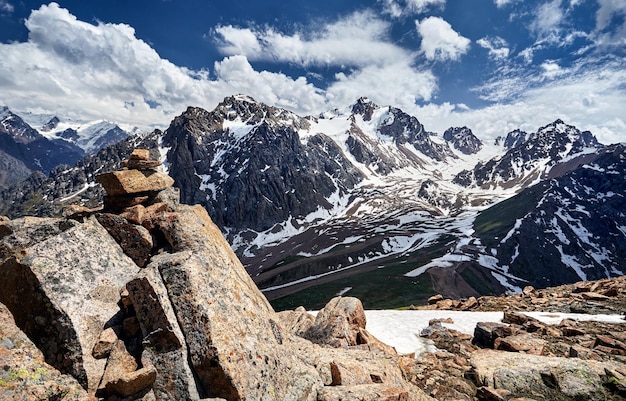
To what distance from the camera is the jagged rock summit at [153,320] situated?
9.50 metres

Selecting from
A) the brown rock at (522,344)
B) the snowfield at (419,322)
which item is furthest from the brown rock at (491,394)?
the snowfield at (419,322)

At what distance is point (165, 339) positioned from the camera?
9.87 meters

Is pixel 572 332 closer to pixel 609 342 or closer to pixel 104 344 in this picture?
pixel 609 342

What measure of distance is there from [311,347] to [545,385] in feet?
34.6

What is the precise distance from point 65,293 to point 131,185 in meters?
7.62

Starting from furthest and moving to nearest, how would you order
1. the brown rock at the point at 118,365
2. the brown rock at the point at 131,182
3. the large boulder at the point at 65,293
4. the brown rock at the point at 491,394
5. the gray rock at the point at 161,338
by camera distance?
the brown rock at the point at 131,182
the brown rock at the point at 491,394
the large boulder at the point at 65,293
the gray rock at the point at 161,338
the brown rock at the point at 118,365

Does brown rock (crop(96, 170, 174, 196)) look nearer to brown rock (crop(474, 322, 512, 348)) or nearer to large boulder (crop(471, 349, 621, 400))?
large boulder (crop(471, 349, 621, 400))

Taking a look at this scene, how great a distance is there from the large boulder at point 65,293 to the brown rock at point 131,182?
4311 mm

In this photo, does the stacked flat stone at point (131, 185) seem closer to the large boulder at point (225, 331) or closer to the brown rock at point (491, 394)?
the large boulder at point (225, 331)

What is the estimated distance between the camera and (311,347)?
15203 millimetres

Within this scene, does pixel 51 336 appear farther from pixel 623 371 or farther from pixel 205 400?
pixel 623 371

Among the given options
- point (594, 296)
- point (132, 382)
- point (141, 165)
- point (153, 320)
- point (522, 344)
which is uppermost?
point (141, 165)

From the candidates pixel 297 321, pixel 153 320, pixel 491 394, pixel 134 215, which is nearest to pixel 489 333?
pixel 491 394

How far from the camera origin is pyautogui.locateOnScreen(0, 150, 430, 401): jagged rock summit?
9.50 meters
